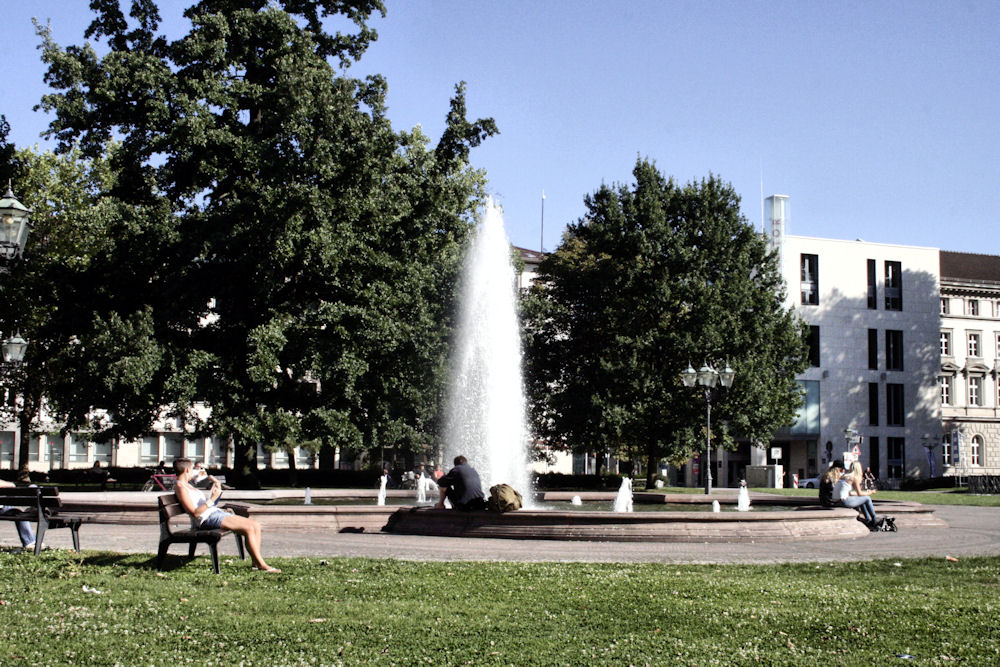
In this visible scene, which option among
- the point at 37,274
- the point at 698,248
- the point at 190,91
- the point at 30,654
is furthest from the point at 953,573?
the point at 698,248

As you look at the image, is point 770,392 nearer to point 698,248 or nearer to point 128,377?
point 698,248

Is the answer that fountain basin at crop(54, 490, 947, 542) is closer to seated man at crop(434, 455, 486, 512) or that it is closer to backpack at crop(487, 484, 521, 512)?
backpack at crop(487, 484, 521, 512)

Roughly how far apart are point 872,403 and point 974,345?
50.5 feet

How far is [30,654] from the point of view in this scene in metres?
6.91

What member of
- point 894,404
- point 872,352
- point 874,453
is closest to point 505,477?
point 874,453

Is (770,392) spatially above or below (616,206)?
below

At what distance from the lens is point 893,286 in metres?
82.9

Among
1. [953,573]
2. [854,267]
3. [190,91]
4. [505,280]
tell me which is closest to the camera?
[953,573]

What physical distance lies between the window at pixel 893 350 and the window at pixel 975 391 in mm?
9786

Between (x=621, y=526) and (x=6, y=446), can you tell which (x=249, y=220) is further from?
(x=6, y=446)

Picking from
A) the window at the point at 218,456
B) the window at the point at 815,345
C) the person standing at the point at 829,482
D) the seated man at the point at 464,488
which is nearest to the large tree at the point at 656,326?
the person standing at the point at 829,482

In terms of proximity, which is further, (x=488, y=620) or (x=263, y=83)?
(x=263, y=83)

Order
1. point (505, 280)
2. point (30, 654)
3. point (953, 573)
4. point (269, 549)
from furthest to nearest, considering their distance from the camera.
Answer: point (505, 280) → point (269, 549) → point (953, 573) → point (30, 654)

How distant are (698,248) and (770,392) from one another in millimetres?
7427
